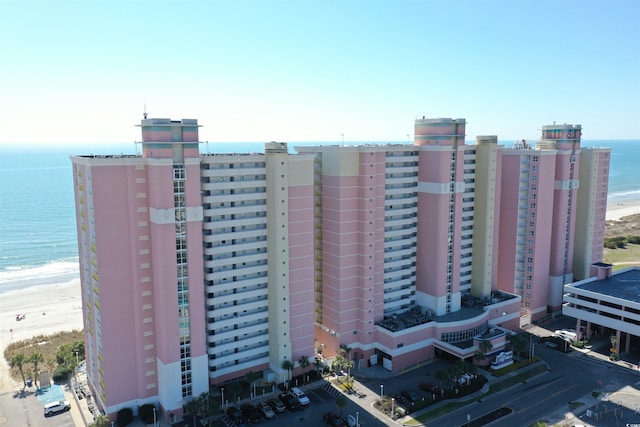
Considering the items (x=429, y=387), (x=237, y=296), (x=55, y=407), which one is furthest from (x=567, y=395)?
(x=55, y=407)

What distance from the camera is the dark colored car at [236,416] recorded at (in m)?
57.4

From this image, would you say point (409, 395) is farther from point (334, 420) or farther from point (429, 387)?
point (334, 420)

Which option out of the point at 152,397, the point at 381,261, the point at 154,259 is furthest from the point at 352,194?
the point at 152,397

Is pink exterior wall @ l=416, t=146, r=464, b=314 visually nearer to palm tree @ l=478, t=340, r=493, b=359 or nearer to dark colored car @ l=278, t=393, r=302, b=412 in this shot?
palm tree @ l=478, t=340, r=493, b=359

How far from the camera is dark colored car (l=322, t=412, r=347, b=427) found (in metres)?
56.9

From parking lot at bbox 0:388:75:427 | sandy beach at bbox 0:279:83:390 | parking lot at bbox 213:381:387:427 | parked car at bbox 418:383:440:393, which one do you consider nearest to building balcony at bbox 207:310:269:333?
parking lot at bbox 213:381:387:427

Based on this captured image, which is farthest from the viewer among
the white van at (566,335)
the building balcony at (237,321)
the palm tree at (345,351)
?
the white van at (566,335)

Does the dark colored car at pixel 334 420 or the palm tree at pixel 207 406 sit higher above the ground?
the palm tree at pixel 207 406

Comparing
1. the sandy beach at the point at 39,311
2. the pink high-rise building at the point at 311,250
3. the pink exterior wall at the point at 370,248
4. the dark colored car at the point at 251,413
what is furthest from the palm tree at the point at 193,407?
the sandy beach at the point at 39,311

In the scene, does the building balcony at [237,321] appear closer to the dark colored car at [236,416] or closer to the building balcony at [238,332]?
the building balcony at [238,332]

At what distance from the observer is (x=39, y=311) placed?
11019 cm

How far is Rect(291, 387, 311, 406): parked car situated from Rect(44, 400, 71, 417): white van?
2841 cm

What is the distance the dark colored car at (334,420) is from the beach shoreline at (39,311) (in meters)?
52.5

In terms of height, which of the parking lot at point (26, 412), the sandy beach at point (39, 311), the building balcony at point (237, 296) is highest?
the building balcony at point (237, 296)
